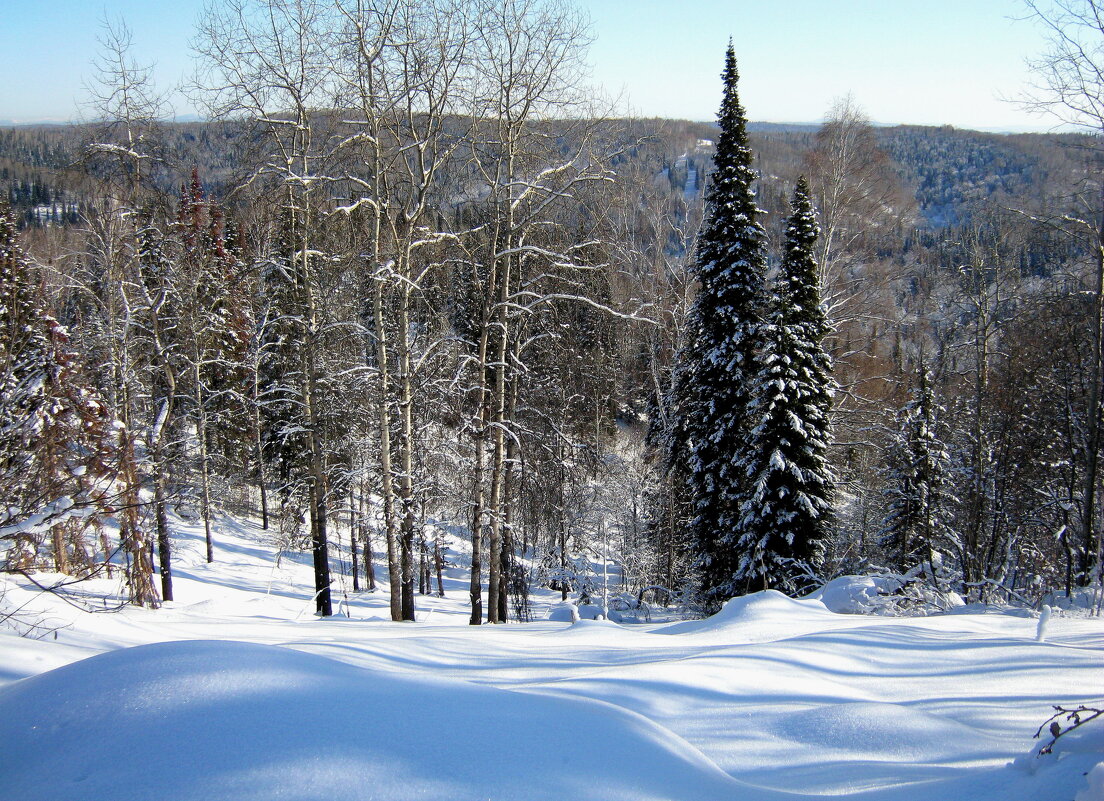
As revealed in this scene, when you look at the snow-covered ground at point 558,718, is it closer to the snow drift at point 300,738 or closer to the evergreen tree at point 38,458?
the snow drift at point 300,738

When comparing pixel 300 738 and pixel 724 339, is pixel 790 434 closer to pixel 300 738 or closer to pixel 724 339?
pixel 724 339

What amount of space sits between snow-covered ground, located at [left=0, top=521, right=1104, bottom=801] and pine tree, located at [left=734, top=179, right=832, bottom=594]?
850 cm

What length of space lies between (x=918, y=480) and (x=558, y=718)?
66.5 ft

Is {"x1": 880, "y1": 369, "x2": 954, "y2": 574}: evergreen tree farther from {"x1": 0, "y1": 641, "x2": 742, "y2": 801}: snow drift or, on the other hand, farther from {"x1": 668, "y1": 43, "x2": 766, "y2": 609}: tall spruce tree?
{"x1": 0, "y1": 641, "x2": 742, "y2": 801}: snow drift

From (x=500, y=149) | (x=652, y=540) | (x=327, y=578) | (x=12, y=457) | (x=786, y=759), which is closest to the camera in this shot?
(x=786, y=759)

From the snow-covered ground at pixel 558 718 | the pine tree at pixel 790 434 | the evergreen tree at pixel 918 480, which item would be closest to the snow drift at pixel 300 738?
the snow-covered ground at pixel 558 718

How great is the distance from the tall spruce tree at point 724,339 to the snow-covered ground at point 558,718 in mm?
9899

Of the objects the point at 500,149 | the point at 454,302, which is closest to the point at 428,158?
the point at 500,149

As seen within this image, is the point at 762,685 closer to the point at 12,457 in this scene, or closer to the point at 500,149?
the point at 12,457

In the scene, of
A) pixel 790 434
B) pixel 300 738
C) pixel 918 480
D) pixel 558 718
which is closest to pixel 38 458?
pixel 300 738

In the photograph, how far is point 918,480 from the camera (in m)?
18.9

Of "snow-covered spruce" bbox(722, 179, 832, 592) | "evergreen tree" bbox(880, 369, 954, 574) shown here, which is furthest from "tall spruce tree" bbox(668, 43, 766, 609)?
"evergreen tree" bbox(880, 369, 954, 574)

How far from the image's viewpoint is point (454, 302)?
13.0 m

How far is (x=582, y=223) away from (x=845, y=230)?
1105 centimetres
